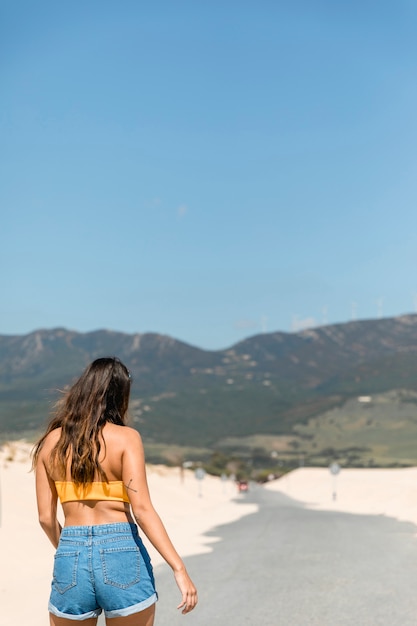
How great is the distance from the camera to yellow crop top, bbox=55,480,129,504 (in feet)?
14.6

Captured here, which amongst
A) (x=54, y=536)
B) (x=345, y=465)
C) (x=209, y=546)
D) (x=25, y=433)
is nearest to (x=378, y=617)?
(x=54, y=536)

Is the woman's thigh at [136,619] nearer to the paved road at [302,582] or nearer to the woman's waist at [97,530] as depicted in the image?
the woman's waist at [97,530]

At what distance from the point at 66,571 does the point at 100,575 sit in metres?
0.18

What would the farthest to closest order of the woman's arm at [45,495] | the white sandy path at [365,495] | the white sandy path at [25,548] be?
1. the white sandy path at [365,495]
2. the white sandy path at [25,548]
3. the woman's arm at [45,495]

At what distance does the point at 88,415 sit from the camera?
15.0ft

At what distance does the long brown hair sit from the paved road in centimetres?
601

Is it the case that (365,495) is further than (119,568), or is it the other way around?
(365,495)

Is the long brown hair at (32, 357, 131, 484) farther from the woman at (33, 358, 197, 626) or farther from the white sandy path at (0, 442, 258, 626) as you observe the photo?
the white sandy path at (0, 442, 258, 626)

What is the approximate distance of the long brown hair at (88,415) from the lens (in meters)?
4.45

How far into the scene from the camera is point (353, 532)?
23422mm

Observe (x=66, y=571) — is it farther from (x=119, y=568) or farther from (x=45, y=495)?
(x=45, y=495)

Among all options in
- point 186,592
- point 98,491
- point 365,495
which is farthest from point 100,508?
point 365,495

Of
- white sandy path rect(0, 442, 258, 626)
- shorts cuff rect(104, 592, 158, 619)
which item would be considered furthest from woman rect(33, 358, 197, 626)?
white sandy path rect(0, 442, 258, 626)

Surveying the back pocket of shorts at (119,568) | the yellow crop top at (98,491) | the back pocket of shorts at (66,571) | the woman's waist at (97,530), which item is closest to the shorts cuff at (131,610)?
the back pocket of shorts at (119,568)
